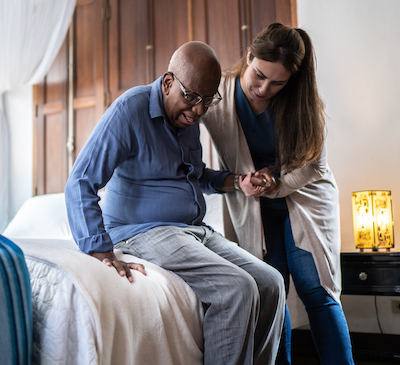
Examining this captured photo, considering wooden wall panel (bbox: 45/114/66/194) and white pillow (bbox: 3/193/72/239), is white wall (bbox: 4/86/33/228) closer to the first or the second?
wooden wall panel (bbox: 45/114/66/194)

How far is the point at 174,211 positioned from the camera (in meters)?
1.21

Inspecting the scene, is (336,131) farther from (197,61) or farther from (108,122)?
(108,122)

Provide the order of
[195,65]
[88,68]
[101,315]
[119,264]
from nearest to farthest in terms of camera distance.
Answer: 1. [101,315]
2. [119,264]
3. [195,65]
4. [88,68]

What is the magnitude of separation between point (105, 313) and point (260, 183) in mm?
796

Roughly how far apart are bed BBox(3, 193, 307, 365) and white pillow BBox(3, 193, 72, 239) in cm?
145

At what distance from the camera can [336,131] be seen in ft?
7.43

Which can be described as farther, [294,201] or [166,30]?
[166,30]

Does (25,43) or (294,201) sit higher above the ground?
(25,43)

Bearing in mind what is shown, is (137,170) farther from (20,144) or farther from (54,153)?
(20,144)

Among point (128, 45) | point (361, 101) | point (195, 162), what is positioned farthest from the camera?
point (128, 45)

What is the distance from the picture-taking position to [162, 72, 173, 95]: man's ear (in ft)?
4.01

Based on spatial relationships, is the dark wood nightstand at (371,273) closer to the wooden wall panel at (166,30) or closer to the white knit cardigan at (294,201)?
the white knit cardigan at (294,201)

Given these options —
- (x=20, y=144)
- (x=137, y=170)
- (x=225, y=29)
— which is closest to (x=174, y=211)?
(x=137, y=170)

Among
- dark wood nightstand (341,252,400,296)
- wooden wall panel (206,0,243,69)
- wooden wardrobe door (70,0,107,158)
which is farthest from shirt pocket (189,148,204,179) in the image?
wooden wardrobe door (70,0,107,158)
